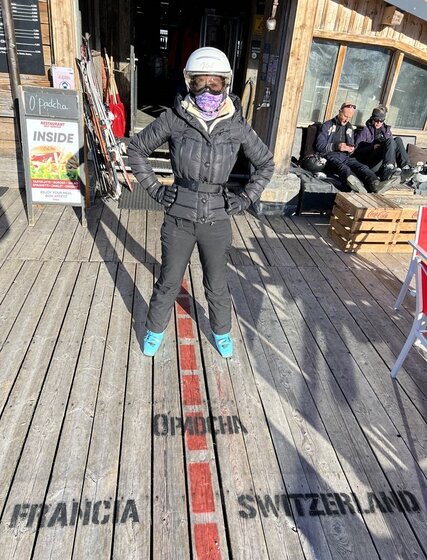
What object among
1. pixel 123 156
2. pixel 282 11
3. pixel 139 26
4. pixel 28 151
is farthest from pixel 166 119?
pixel 139 26

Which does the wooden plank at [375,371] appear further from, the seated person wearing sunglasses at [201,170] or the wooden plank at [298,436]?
the seated person wearing sunglasses at [201,170]

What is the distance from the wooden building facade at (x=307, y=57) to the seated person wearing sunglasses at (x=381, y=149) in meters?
0.75

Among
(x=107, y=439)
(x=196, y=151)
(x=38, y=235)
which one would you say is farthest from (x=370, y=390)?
(x=38, y=235)

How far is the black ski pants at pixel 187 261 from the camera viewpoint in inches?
120

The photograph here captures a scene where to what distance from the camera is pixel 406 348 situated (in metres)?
3.31

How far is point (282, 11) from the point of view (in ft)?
19.3

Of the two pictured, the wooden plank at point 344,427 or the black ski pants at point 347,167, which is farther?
the black ski pants at point 347,167

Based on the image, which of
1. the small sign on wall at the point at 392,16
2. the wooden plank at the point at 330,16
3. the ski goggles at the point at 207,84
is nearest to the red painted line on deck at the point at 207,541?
the ski goggles at the point at 207,84

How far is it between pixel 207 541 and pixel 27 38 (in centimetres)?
601

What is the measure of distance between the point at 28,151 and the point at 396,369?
4.66m

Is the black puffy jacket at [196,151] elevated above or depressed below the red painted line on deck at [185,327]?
above

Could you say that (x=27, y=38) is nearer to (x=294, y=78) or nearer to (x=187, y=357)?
(x=294, y=78)

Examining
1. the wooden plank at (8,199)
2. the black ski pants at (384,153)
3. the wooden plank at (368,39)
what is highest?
the wooden plank at (368,39)

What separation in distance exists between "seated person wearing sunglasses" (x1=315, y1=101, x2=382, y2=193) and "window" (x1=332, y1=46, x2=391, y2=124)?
0.64 metres
